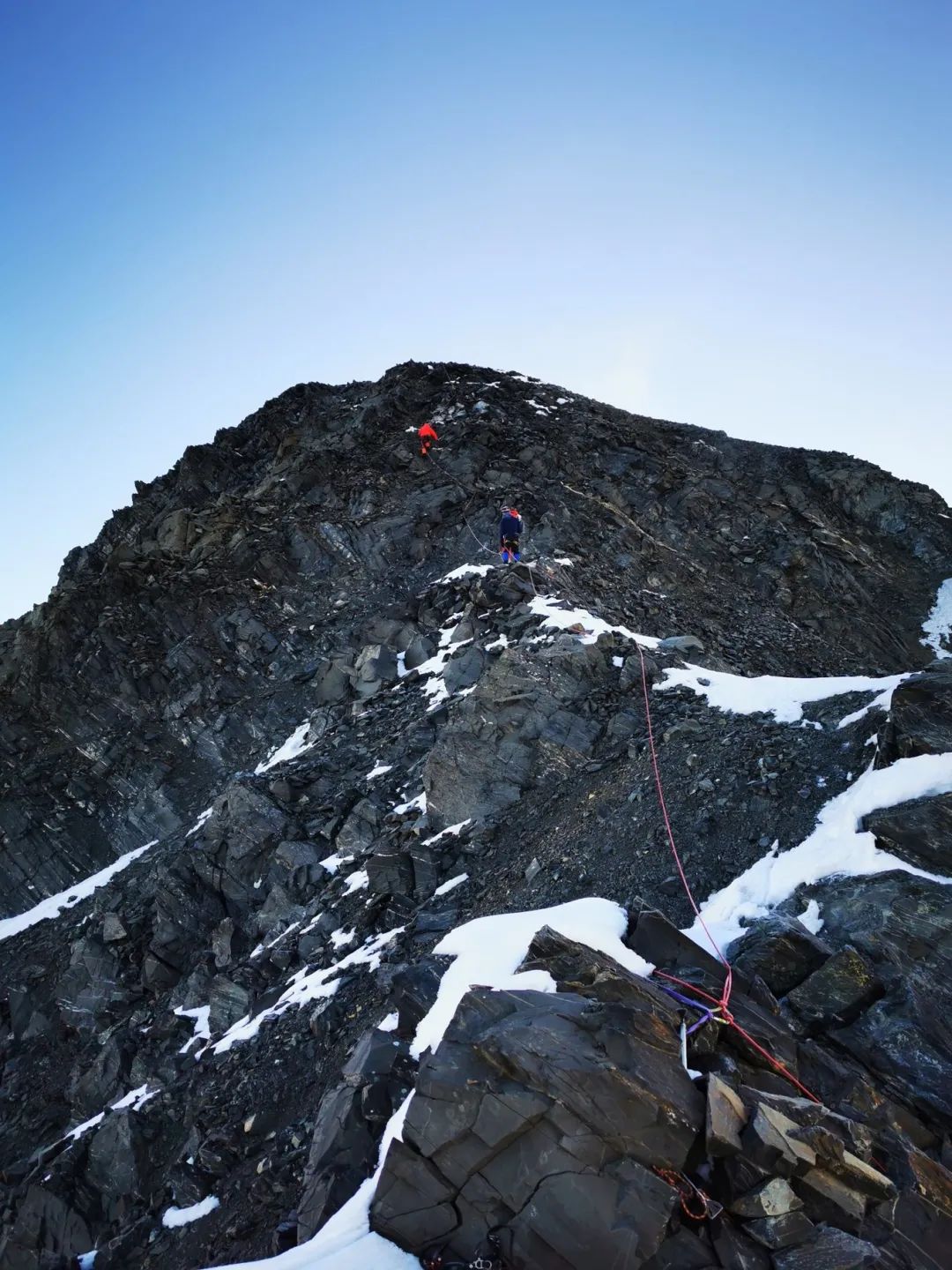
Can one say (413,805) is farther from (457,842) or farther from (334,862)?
(334,862)

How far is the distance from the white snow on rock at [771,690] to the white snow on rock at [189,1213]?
12928mm

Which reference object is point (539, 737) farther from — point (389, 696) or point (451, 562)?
point (451, 562)

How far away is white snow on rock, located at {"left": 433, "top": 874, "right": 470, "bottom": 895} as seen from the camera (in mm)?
14422

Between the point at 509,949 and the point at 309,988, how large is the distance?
6987mm

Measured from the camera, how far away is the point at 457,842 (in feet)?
50.8

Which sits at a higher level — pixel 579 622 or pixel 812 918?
pixel 579 622

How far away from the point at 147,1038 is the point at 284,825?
5.64 meters

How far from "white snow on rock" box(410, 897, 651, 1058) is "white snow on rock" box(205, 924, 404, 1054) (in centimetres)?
430

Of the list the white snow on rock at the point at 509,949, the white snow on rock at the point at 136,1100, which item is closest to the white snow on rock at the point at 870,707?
the white snow on rock at the point at 509,949

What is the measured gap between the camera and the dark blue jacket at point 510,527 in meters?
22.7

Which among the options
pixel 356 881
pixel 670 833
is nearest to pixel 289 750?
pixel 356 881

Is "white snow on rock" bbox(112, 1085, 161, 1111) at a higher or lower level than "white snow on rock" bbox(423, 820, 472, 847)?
lower

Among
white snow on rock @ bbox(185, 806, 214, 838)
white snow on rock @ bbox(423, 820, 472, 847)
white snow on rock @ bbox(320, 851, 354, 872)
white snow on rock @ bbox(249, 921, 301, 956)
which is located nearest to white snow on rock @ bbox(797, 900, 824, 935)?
white snow on rock @ bbox(423, 820, 472, 847)

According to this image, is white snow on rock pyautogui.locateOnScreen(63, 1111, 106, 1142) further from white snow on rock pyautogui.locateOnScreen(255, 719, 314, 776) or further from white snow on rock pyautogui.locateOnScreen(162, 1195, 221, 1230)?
white snow on rock pyautogui.locateOnScreen(255, 719, 314, 776)
